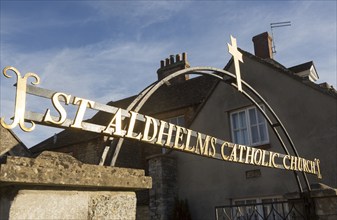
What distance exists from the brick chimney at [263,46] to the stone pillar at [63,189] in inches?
568

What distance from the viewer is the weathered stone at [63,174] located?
2.10 metres

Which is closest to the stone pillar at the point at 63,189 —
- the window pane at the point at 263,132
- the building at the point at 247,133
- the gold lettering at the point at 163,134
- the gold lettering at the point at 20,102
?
the gold lettering at the point at 20,102

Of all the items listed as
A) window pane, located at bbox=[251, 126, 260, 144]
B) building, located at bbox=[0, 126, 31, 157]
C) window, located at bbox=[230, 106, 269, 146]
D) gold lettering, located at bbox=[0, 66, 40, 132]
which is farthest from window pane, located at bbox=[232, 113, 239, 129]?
gold lettering, located at bbox=[0, 66, 40, 132]

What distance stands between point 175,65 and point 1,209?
1725cm

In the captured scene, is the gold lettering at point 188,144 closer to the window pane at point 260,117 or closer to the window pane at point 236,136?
the window pane at point 260,117

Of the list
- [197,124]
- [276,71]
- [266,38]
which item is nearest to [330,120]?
[276,71]

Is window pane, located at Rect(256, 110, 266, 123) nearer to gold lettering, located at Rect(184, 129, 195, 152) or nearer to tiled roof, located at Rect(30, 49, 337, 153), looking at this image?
tiled roof, located at Rect(30, 49, 337, 153)

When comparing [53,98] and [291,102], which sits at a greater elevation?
[291,102]

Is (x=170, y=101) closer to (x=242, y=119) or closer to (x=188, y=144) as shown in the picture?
(x=242, y=119)

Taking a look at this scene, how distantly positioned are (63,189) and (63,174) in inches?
5.5

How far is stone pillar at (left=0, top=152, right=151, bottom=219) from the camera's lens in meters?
2.12

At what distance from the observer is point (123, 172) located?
2.69m

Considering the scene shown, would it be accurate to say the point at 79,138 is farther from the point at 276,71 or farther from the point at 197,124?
the point at 276,71

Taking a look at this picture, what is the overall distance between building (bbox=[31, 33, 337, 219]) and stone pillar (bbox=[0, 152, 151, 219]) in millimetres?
8196
